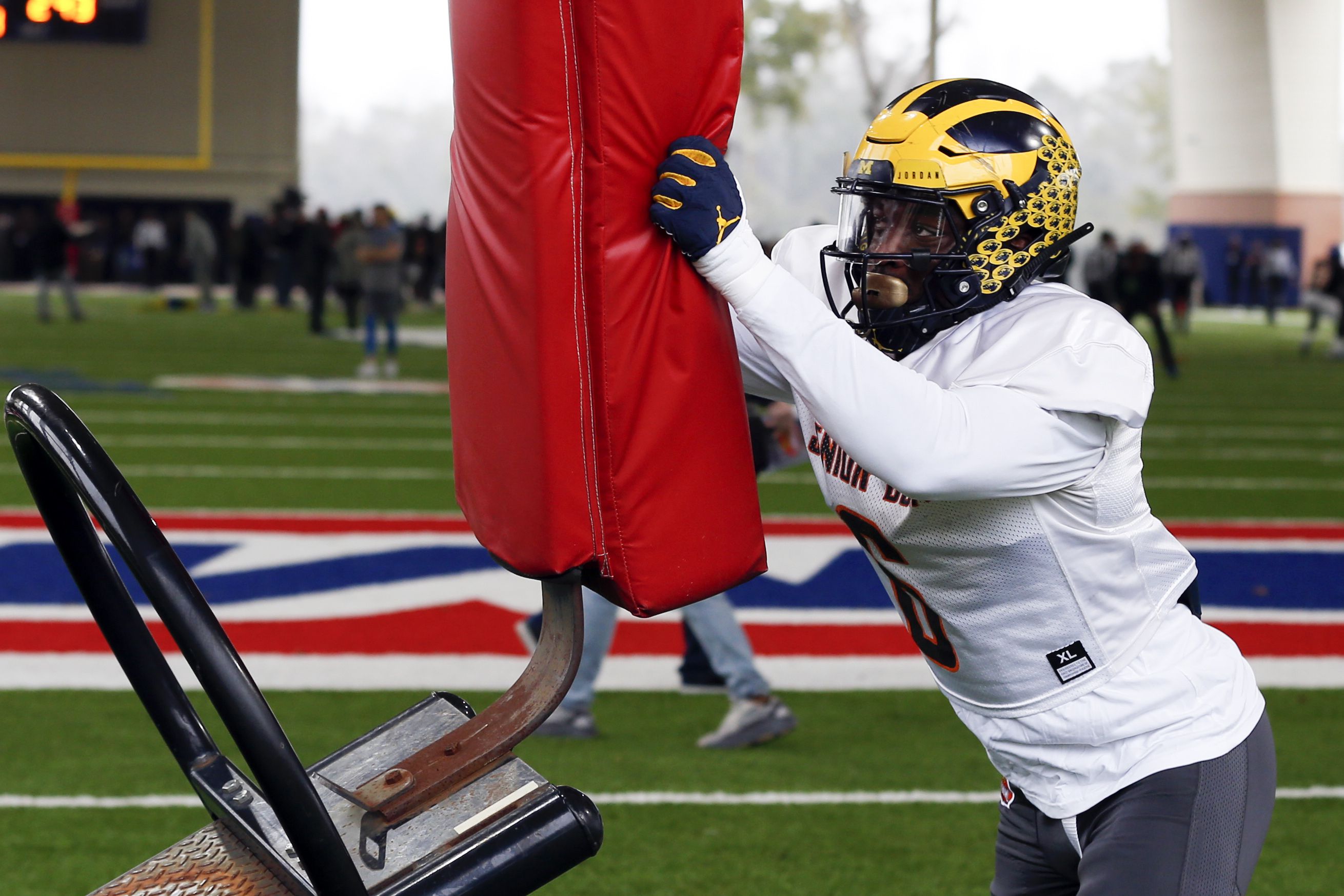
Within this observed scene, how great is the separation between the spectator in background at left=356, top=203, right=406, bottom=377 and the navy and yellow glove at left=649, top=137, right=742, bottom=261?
41.1 feet

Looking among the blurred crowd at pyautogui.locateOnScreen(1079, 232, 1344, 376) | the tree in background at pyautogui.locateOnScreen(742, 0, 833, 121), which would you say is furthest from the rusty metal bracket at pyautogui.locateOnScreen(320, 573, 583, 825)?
the tree in background at pyautogui.locateOnScreen(742, 0, 833, 121)

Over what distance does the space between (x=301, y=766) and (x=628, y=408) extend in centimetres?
60

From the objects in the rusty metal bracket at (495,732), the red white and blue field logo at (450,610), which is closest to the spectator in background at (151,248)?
the red white and blue field logo at (450,610)

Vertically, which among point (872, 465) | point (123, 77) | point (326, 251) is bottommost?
point (872, 465)

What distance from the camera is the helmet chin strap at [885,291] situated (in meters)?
2.24

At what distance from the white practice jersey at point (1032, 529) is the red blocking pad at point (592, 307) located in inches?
5.8

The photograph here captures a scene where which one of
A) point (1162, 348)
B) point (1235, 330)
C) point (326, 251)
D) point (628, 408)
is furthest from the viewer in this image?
point (1235, 330)

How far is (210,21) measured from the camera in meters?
31.6

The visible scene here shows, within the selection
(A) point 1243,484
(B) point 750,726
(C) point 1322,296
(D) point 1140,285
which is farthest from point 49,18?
(C) point 1322,296

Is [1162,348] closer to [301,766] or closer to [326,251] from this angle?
[326,251]

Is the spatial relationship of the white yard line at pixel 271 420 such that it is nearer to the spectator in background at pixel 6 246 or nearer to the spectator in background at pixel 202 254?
the spectator in background at pixel 202 254

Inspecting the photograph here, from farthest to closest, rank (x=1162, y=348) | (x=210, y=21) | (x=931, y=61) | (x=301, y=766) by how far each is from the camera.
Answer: (x=210, y=21) → (x=931, y=61) → (x=1162, y=348) → (x=301, y=766)

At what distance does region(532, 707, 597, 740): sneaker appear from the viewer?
494cm

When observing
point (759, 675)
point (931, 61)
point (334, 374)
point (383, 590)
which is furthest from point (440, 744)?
point (931, 61)
